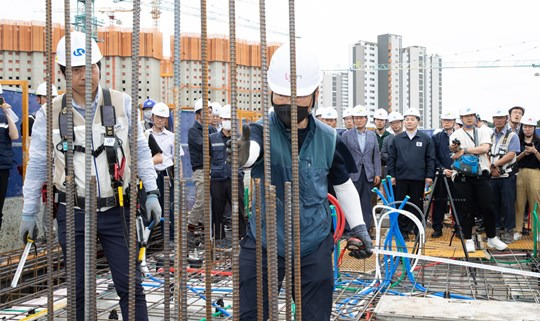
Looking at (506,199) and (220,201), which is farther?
(506,199)

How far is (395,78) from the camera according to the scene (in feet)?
260

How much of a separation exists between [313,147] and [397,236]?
353cm

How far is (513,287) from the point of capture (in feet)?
21.5

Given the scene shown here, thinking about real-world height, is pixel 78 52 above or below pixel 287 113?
above

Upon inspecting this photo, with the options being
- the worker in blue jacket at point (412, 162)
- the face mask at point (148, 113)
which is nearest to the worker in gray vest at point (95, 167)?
the face mask at point (148, 113)

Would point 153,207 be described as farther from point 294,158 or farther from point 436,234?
point 436,234

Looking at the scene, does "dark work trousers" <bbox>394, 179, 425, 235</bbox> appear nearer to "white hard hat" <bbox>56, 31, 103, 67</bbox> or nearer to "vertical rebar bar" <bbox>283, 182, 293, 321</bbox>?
"white hard hat" <bbox>56, 31, 103, 67</bbox>

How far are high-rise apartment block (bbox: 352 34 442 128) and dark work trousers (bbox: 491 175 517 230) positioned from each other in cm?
6133

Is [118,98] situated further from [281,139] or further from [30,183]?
[281,139]

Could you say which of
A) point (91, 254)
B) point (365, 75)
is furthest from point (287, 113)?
point (365, 75)

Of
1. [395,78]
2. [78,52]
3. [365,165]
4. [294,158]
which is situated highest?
[395,78]

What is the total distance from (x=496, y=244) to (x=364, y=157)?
2.18m

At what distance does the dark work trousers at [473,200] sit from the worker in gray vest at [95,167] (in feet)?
18.1

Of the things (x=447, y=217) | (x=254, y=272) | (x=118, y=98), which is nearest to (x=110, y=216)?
(x=118, y=98)
